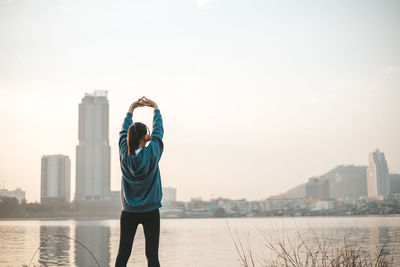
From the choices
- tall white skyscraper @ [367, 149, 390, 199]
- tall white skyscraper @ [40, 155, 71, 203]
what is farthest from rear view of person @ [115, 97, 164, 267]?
tall white skyscraper @ [40, 155, 71, 203]

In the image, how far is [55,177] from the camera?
143375 mm

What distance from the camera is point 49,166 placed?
144750mm

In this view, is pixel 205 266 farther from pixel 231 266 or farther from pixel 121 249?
pixel 121 249

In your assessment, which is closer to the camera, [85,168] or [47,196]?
[47,196]

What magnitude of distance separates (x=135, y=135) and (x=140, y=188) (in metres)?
0.34

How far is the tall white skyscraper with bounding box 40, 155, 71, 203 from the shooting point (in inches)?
5497

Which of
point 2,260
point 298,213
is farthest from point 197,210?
point 2,260

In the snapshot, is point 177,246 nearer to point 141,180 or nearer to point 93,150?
point 141,180

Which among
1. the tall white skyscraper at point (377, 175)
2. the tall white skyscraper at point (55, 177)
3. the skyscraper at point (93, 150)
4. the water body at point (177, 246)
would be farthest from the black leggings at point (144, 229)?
the skyscraper at point (93, 150)

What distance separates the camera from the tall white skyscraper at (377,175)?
411 feet

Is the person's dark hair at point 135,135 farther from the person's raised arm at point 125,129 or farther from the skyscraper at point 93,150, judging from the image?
the skyscraper at point 93,150

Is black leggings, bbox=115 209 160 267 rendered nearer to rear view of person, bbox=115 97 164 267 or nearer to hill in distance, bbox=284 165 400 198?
rear view of person, bbox=115 97 164 267

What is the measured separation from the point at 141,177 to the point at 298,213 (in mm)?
130127

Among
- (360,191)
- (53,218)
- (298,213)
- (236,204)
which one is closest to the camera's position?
(53,218)
